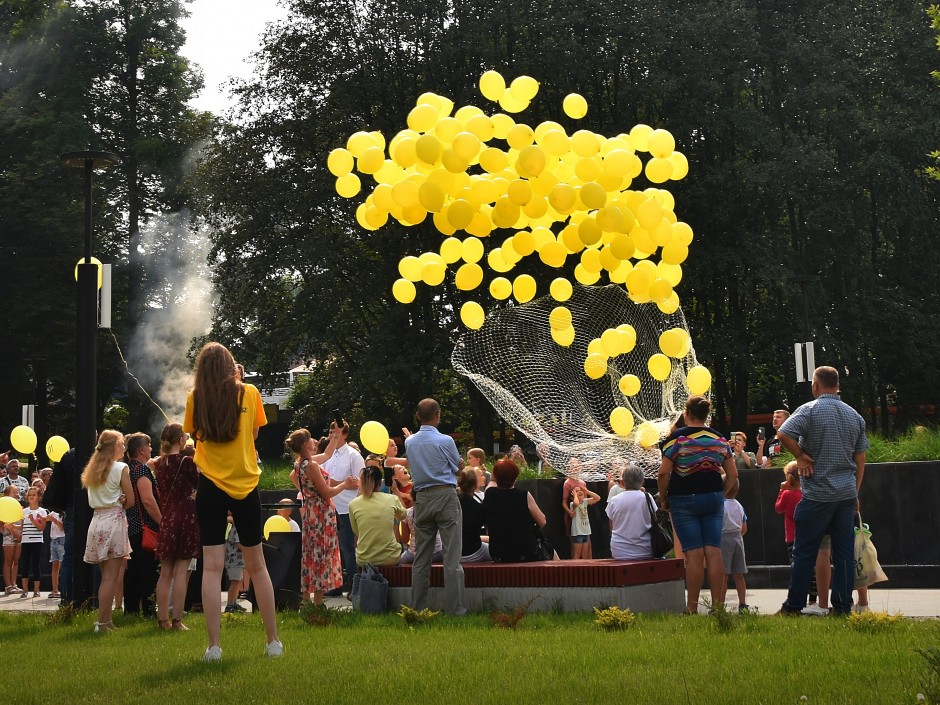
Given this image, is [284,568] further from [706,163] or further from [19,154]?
[19,154]

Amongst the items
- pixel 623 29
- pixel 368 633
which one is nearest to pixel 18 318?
pixel 623 29

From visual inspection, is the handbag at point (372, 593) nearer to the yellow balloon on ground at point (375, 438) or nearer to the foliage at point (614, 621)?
the yellow balloon on ground at point (375, 438)

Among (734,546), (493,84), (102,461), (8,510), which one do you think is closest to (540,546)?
(734,546)

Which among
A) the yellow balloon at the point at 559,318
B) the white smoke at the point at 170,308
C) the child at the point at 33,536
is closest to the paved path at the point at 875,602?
the child at the point at 33,536

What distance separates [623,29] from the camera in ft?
88.9

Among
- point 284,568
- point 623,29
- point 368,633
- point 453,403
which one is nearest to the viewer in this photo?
point 368,633

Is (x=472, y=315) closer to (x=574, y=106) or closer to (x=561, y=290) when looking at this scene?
(x=561, y=290)

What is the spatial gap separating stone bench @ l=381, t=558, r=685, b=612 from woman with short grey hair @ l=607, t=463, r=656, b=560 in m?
0.35

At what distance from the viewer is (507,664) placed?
6066mm

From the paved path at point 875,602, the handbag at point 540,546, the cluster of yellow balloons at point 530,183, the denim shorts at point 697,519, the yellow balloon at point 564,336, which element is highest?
the cluster of yellow balloons at point 530,183

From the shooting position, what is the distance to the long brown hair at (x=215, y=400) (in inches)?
257

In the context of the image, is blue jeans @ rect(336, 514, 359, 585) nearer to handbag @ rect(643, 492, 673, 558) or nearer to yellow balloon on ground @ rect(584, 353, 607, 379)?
yellow balloon on ground @ rect(584, 353, 607, 379)

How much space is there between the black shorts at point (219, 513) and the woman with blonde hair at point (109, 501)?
2.59m

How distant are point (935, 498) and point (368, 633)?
27.6ft
